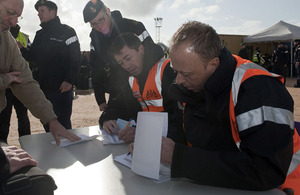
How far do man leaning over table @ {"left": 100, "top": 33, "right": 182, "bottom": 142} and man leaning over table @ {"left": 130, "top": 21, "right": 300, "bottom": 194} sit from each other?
57 cm

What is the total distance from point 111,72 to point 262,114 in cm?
205

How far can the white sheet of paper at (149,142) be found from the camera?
1.03m

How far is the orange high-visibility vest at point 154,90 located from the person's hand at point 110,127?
0.28 meters

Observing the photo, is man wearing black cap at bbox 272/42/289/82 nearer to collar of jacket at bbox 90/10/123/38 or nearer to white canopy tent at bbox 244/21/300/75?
white canopy tent at bbox 244/21/300/75

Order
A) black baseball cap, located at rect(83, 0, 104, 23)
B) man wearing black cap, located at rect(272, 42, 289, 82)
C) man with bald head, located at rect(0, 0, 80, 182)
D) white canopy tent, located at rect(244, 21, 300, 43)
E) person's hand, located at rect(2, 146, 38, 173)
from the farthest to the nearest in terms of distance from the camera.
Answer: white canopy tent, located at rect(244, 21, 300, 43) < man wearing black cap, located at rect(272, 42, 289, 82) < black baseball cap, located at rect(83, 0, 104, 23) < man with bald head, located at rect(0, 0, 80, 182) < person's hand, located at rect(2, 146, 38, 173)

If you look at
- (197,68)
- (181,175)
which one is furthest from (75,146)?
(197,68)

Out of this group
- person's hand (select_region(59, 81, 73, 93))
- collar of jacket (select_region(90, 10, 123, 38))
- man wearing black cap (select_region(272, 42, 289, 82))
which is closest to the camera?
collar of jacket (select_region(90, 10, 123, 38))

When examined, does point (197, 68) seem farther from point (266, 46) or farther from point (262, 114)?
point (266, 46)

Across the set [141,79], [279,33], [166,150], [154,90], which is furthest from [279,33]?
[166,150]

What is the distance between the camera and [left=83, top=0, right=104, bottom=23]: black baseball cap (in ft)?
8.51

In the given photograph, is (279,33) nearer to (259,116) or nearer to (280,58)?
(280,58)

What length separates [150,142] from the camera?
1057mm

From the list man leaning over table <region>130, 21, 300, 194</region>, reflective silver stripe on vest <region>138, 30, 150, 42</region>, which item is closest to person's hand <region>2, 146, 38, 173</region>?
man leaning over table <region>130, 21, 300, 194</region>

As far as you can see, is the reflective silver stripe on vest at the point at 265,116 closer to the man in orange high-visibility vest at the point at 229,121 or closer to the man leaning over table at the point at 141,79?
the man in orange high-visibility vest at the point at 229,121
